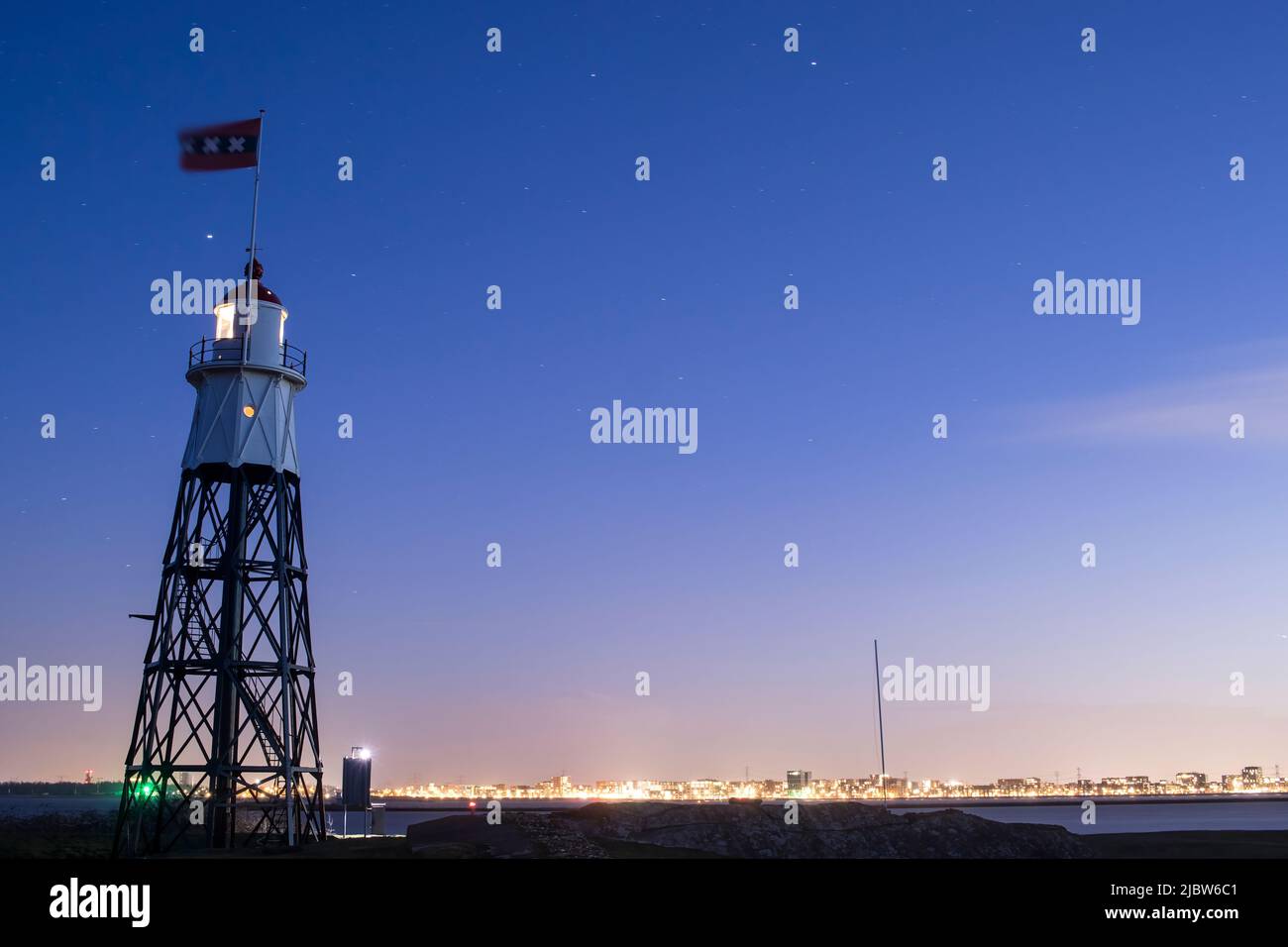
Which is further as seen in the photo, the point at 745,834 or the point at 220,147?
the point at 745,834

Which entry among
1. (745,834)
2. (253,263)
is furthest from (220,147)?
(745,834)

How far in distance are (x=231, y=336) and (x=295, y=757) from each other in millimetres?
18722

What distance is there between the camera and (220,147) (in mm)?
51125

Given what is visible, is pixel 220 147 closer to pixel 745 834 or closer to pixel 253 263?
pixel 253 263

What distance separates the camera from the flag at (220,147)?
50.3 metres

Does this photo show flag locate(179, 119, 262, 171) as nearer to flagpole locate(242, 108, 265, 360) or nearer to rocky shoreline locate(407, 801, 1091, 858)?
flagpole locate(242, 108, 265, 360)

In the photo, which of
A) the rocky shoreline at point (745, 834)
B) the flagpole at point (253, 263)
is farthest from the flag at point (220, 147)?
the rocky shoreline at point (745, 834)

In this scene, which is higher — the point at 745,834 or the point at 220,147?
the point at 220,147

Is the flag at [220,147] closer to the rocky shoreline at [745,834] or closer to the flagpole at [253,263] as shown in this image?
the flagpole at [253,263]

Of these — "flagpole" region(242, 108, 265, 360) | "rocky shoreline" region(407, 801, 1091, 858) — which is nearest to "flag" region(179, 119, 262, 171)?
"flagpole" region(242, 108, 265, 360)

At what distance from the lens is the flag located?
5034 cm
